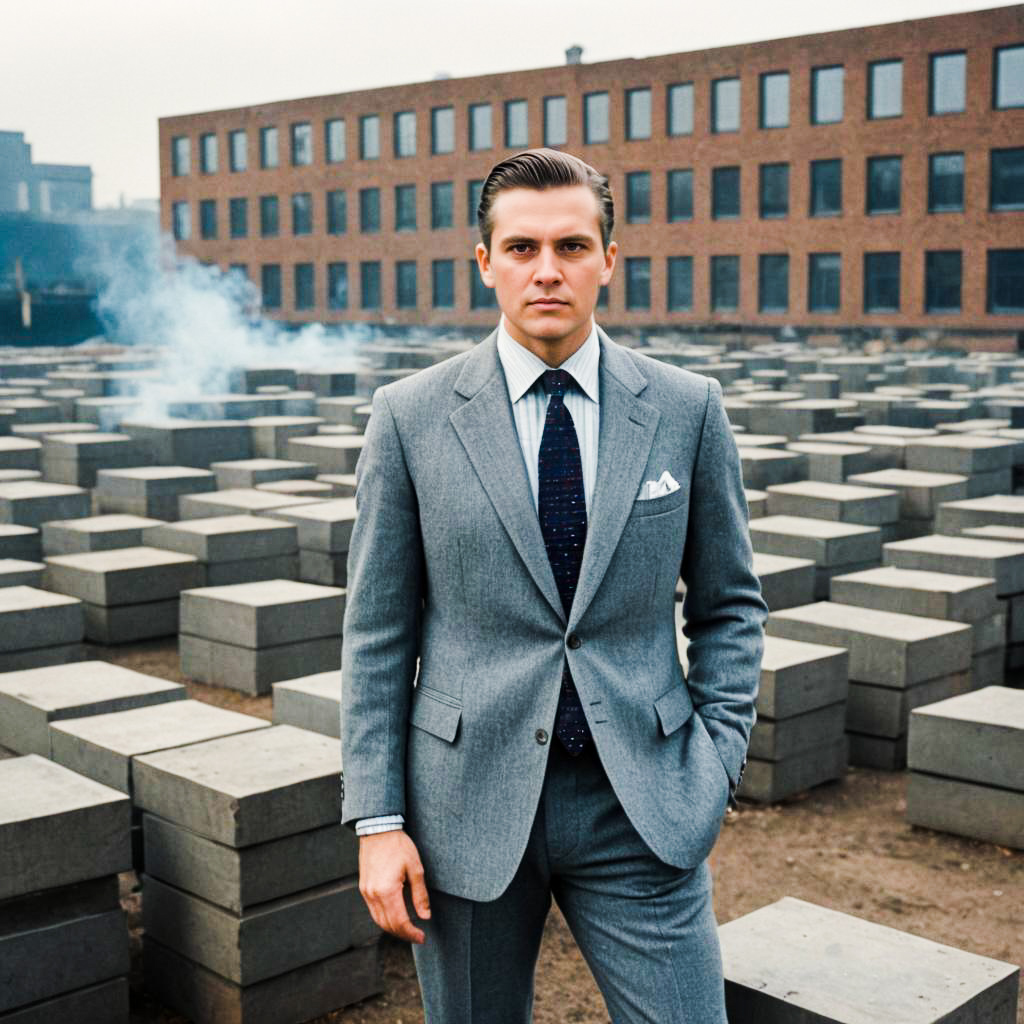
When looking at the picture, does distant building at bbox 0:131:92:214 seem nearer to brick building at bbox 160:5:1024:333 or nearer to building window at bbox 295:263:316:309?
brick building at bbox 160:5:1024:333

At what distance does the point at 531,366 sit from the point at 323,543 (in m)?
10.8

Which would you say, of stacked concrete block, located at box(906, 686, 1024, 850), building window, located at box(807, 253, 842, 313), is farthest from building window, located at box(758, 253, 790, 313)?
stacked concrete block, located at box(906, 686, 1024, 850)

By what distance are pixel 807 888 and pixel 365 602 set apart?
491cm

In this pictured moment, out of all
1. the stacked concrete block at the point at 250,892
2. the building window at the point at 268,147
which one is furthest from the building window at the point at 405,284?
the stacked concrete block at the point at 250,892

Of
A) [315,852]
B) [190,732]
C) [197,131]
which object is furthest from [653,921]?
[197,131]

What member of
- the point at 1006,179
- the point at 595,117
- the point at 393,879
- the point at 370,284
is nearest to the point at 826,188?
the point at 1006,179

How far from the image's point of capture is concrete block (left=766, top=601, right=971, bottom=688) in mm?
9398

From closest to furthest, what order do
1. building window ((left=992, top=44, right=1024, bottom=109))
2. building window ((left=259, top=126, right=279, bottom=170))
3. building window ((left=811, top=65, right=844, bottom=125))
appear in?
building window ((left=992, top=44, right=1024, bottom=109)) < building window ((left=811, top=65, right=844, bottom=125)) < building window ((left=259, top=126, right=279, bottom=170))

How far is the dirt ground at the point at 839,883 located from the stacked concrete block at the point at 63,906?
0.53 meters

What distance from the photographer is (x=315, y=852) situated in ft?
19.1

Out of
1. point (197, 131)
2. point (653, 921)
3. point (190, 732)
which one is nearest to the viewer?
point (653, 921)

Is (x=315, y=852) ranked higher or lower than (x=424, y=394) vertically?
lower

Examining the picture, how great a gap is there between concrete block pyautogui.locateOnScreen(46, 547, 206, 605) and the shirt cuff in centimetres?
1008

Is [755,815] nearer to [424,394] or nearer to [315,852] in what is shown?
[315,852]
